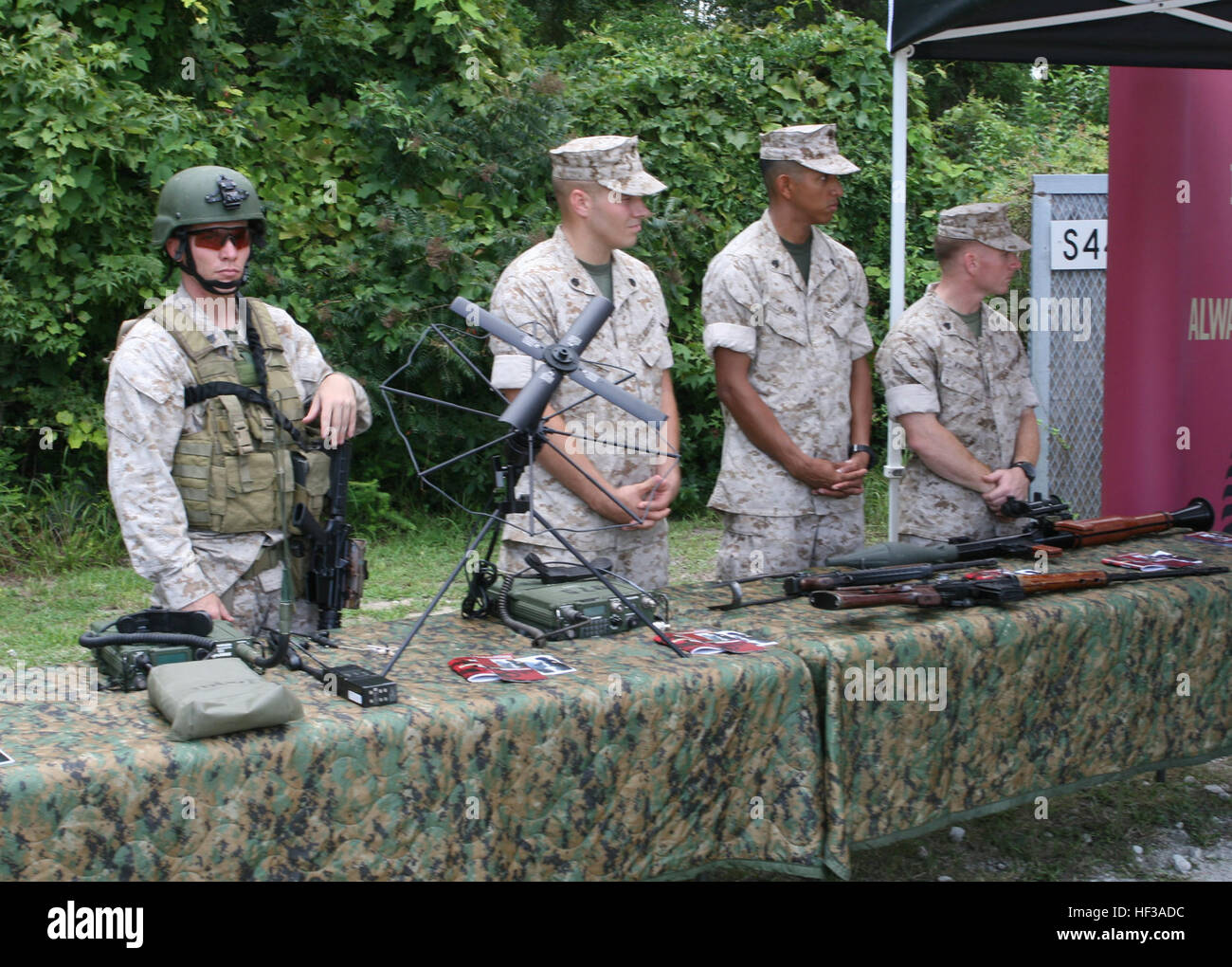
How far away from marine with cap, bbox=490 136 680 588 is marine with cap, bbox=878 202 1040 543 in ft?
2.60

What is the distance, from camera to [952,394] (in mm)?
4102

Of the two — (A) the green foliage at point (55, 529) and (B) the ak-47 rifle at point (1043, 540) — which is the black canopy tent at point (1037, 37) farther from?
(A) the green foliage at point (55, 529)

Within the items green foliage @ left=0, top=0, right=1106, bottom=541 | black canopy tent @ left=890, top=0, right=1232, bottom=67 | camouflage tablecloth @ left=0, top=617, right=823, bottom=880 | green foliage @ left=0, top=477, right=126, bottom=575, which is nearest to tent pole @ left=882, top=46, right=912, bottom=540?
black canopy tent @ left=890, top=0, right=1232, bottom=67

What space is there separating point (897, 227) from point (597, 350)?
1635 millimetres

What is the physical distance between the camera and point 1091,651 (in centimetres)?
328

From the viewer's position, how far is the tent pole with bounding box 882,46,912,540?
4.68m

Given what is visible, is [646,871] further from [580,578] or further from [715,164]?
[715,164]

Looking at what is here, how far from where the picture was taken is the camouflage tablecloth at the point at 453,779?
2.10 m

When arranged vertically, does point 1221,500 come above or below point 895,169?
below

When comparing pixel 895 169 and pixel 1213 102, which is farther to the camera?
pixel 1213 102

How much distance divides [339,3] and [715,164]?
8.43ft

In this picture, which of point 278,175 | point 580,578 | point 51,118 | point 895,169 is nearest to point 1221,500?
point 895,169

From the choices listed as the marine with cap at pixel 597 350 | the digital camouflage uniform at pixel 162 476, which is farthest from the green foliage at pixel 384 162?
the digital camouflage uniform at pixel 162 476

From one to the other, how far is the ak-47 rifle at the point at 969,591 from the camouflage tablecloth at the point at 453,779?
0.97 ft
